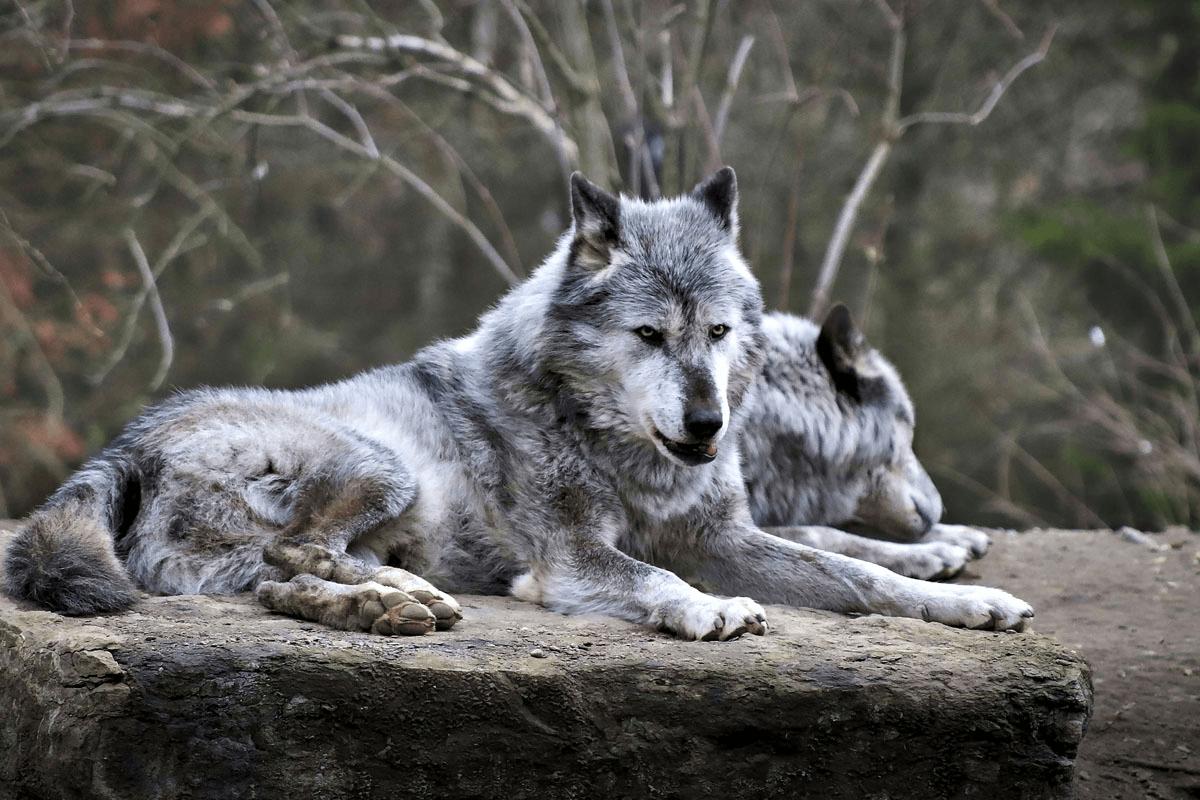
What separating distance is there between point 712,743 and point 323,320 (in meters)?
9.58

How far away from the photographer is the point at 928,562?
13.5ft

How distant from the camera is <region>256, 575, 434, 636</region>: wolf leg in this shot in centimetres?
286

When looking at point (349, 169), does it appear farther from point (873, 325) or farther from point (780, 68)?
point (873, 325)

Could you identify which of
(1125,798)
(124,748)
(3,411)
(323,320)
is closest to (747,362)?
(1125,798)

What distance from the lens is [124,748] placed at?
8.30ft

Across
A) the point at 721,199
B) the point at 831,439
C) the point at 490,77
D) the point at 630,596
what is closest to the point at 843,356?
the point at 831,439

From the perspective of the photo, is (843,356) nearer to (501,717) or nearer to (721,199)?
(721,199)

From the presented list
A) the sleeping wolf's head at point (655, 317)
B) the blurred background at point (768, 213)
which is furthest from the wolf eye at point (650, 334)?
the blurred background at point (768, 213)

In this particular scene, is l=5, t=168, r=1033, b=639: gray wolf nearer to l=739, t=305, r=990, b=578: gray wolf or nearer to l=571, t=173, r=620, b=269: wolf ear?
l=571, t=173, r=620, b=269: wolf ear

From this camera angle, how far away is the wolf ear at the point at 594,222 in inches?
138

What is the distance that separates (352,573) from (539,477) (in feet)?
2.26

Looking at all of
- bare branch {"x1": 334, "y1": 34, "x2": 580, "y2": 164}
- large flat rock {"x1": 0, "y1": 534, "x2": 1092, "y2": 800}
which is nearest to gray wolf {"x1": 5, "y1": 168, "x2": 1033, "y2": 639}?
large flat rock {"x1": 0, "y1": 534, "x2": 1092, "y2": 800}

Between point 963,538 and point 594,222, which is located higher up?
point 594,222

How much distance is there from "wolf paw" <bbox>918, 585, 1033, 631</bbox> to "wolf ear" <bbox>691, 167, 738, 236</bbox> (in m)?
1.28
